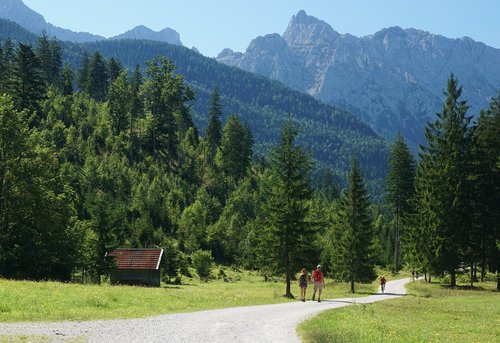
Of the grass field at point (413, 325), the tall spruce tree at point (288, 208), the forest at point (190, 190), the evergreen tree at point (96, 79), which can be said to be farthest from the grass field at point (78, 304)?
the evergreen tree at point (96, 79)

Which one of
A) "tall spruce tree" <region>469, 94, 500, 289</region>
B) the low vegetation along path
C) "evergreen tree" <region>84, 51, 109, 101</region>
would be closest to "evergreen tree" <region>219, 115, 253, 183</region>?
"evergreen tree" <region>84, 51, 109, 101</region>

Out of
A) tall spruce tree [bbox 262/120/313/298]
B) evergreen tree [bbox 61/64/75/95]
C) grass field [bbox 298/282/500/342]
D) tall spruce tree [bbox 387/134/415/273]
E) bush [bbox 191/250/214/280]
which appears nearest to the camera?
grass field [bbox 298/282/500/342]

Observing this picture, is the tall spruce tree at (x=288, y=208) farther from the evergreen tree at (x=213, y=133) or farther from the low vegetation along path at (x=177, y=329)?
the evergreen tree at (x=213, y=133)

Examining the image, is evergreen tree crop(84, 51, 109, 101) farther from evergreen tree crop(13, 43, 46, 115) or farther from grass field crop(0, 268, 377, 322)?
grass field crop(0, 268, 377, 322)

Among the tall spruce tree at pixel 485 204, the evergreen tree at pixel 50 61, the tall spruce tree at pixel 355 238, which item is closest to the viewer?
the tall spruce tree at pixel 485 204

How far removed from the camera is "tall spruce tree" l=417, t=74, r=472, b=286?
45.8 metres

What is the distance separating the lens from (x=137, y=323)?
17812 mm

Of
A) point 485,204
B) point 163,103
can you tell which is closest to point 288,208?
point 485,204

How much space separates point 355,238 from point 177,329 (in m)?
35.5

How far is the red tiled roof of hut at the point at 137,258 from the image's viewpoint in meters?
50.6

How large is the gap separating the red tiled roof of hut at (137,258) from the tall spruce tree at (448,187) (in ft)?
90.4

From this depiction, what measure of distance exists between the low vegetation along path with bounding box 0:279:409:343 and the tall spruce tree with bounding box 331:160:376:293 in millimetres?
29179

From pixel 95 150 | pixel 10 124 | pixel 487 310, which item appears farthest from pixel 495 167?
pixel 95 150

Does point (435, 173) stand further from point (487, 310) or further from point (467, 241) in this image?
point (487, 310)
